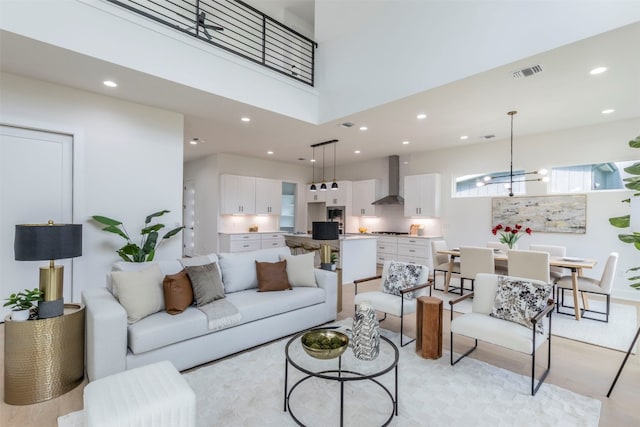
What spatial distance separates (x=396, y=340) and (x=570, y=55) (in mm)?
3379

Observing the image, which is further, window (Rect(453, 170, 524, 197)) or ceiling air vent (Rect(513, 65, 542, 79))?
window (Rect(453, 170, 524, 197))

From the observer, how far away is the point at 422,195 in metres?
7.30

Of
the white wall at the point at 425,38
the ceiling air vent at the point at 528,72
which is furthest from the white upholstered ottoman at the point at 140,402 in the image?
the ceiling air vent at the point at 528,72

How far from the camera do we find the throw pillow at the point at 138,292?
2510mm

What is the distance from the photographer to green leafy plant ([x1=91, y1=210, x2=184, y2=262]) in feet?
12.6

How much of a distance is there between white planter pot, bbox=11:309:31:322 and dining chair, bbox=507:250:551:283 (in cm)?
518

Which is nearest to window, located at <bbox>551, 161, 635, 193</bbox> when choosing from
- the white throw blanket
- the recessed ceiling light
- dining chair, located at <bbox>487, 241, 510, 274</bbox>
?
dining chair, located at <bbox>487, 241, 510, 274</bbox>

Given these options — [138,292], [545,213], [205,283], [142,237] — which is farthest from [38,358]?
[545,213]

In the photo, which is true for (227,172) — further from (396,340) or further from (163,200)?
(396,340)

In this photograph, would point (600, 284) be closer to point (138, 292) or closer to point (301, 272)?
Result: point (301, 272)

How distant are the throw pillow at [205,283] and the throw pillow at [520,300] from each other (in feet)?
8.91

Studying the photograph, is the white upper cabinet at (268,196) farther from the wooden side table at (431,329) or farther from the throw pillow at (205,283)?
the wooden side table at (431,329)

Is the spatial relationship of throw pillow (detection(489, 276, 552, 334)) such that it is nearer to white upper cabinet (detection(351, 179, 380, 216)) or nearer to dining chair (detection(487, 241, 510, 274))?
dining chair (detection(487, 241, 510, 274))

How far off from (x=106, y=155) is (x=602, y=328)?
6.67m
